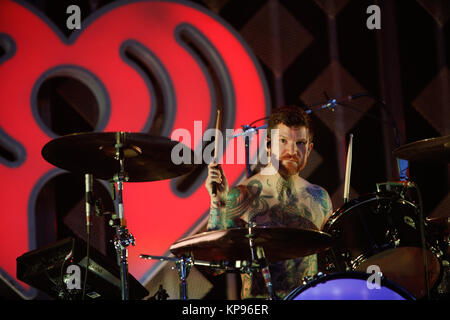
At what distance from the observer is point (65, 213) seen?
11.4 feet

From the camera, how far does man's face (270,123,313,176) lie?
11.4ft

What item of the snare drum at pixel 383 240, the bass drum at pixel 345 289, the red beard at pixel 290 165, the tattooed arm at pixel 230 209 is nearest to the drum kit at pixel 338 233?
the snare drum at pixel 383 240

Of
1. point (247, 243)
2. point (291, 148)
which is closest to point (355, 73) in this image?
point (291, 148)

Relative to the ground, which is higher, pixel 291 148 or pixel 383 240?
pixel 291 148

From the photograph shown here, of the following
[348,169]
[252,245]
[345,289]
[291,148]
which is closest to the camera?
[345,289]

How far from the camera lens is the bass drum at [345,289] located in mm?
2012

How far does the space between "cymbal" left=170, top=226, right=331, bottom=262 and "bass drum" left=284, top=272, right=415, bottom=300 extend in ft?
0.72

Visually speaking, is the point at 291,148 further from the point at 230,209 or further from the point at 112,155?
the point at 112,155

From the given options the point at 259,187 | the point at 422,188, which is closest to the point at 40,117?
the point at 259,187

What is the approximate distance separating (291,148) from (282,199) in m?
0.33

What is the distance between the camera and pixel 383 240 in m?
2.51

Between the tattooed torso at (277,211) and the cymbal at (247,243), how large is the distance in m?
0.62

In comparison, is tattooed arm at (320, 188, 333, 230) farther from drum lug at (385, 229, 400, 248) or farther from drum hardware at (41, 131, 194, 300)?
drum hardware at (41, 131, 194, 300)
